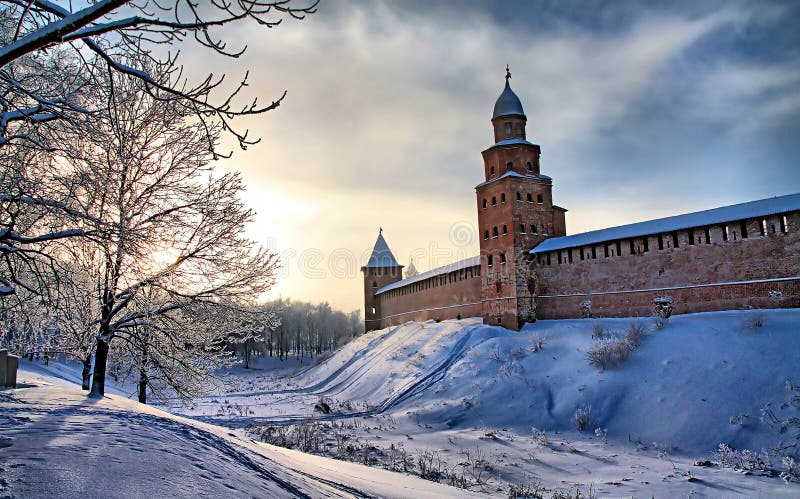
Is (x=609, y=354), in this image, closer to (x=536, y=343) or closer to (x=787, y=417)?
(x=536, y=343)

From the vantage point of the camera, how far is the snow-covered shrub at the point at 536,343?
17486mm

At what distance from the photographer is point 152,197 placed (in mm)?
7207

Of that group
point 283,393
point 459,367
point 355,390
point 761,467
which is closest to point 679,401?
point 761,467

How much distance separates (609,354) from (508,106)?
1294cm

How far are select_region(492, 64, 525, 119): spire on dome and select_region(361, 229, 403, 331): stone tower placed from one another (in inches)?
828

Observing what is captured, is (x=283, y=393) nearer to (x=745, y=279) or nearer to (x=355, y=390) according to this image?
(x=355, y=390)

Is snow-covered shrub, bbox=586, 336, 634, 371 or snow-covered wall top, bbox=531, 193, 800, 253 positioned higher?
snow-covered wall top, bbox=531, 193, 800, 253

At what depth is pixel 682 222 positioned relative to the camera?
16.6m

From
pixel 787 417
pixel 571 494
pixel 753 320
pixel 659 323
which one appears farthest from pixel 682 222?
pixel 571 494

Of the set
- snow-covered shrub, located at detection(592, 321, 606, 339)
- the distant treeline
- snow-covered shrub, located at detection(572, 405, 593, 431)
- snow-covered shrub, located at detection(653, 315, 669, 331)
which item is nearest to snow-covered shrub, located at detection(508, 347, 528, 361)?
snow-covered shrub, located at detection(592, 321, 606, 339)

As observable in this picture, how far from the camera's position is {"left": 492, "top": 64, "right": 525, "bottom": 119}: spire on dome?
2295cm

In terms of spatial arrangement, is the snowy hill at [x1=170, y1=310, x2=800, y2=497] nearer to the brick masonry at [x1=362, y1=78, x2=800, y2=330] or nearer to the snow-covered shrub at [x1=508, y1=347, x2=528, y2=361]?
the snow-covered shrub at [x1=508, y1=347, x2=528, y2=361]

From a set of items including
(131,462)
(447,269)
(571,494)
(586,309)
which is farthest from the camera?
(447,269)

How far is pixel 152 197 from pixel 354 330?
67.0 metres
